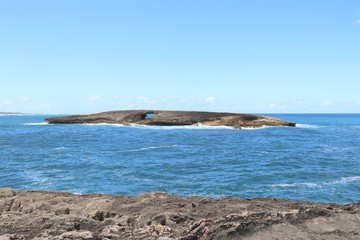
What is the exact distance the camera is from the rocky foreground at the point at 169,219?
286 inches

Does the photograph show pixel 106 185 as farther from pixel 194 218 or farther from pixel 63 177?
pixel 194 218

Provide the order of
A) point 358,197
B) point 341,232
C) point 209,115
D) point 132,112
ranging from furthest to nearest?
point 132,112 → point 209,115 → point 358,197 → point 341,232

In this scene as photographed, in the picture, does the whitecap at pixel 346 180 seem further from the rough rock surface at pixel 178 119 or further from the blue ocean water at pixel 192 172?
→ the rough rock surface at pixel 178 119

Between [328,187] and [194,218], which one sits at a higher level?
[194,218]

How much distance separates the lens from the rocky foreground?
7.27 metres

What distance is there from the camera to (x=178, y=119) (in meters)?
75.4

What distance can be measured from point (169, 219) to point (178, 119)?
67.0m

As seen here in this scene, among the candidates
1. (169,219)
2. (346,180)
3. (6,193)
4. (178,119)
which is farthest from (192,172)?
(178,119)

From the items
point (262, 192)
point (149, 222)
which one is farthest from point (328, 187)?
point (149, 222)

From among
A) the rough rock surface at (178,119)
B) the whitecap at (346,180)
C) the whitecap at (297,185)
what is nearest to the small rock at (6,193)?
the whitecap at (297,185)

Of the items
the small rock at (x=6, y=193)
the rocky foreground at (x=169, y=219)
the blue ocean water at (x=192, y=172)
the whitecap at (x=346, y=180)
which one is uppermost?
the rocky foreground at (x=169, y=219)

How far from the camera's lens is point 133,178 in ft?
61.6

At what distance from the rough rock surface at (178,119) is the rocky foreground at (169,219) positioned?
188 ft

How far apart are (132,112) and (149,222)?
3010 inches
